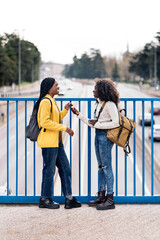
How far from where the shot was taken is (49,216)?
14.7 ft

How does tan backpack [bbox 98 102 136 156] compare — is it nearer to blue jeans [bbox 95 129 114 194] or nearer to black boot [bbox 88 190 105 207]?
blue jeans [bbox 95 129 114 194]

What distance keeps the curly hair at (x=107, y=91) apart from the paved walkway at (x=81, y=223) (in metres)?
1.14

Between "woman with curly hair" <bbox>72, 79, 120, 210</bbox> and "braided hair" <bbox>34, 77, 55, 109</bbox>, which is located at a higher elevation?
"braided hair" <bbox>34, 77, 55, 109</bbox>

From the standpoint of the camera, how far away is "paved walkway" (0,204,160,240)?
3.92m

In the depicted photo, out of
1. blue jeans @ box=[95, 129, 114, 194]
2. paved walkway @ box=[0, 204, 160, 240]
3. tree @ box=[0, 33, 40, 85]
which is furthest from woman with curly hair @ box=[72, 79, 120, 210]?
tree @ box=[0, 33, 40, 85]

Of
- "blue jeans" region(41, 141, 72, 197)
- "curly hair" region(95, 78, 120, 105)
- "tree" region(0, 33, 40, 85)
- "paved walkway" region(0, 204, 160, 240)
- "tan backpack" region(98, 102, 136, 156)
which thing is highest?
"tree" region(0, 33, 40, 85)

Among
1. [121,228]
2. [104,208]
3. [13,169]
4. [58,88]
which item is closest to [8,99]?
[58,88]

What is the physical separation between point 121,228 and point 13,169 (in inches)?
2275

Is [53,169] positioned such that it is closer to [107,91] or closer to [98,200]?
[98,200]

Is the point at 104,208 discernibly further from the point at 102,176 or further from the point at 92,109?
the point at 92,109

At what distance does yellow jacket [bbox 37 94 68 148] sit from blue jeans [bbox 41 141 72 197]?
0.08 metres

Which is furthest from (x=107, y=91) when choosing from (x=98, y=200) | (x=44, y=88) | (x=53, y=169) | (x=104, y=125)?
(x=98, y=200)

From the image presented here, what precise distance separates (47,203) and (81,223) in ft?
1.97

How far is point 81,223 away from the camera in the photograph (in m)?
4.25
